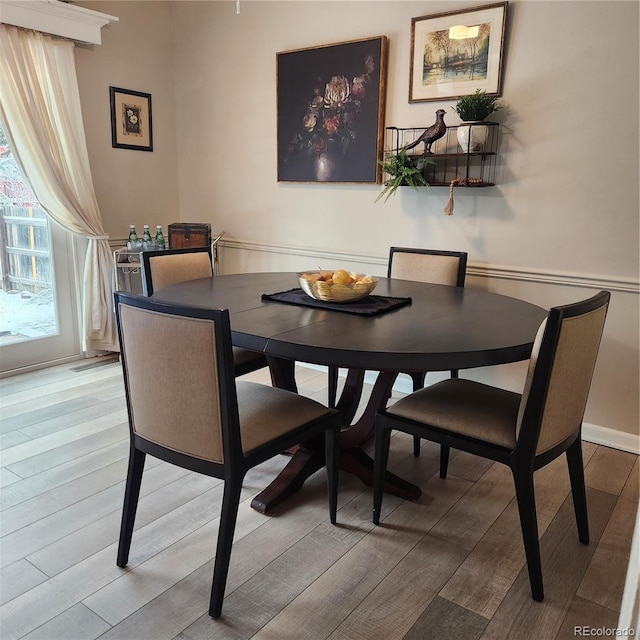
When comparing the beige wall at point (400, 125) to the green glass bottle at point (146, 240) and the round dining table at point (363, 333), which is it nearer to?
the green glass bottle at point (146, 240)

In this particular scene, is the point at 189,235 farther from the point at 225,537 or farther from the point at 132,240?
the point at 225,537

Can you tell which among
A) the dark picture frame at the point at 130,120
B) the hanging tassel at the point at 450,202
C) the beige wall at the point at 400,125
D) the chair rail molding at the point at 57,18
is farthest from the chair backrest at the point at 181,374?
the dark picture frame at the point at 130,120

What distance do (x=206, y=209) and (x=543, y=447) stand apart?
3.26 meters

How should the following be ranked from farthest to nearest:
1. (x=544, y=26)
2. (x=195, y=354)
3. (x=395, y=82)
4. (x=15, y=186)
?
(x=15, y=186), (x=395, y=82), (x=544, y=26), (x=195, y=354)

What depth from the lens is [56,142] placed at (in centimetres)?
342

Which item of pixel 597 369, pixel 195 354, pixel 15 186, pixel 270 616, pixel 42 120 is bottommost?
pixel 270 616

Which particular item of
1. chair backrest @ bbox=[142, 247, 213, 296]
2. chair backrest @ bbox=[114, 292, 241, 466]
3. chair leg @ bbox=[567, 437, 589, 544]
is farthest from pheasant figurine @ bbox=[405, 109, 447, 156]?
chair backrest @ bbox=[114, 292, 241, 466]

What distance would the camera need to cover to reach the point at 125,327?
1603 millimetres

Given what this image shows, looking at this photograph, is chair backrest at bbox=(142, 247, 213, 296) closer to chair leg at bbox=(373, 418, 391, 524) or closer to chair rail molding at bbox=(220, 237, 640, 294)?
chair rail molding at bbox=(220, 237, 640, 294)

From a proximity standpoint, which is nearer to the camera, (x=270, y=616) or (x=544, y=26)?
(x=270, y=616)

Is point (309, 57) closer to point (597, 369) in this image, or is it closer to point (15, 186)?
point (15, 186)

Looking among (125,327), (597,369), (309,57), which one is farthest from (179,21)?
(597,369)

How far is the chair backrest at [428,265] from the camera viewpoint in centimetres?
281

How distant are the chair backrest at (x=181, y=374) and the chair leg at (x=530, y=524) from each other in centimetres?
85
